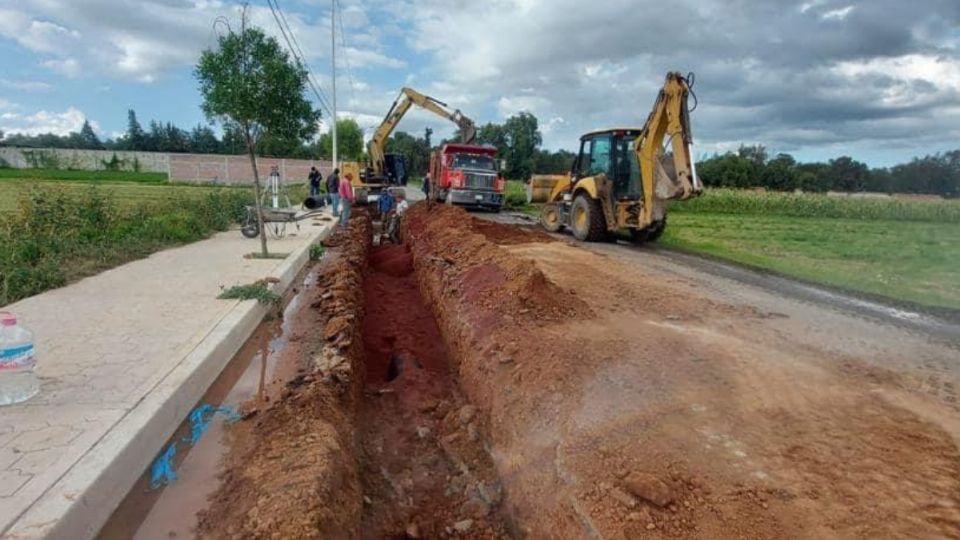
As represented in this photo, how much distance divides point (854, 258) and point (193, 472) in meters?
14.8

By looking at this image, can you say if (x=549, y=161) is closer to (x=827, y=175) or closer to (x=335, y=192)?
(x=827, y=175)

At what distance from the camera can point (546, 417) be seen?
13.9ft

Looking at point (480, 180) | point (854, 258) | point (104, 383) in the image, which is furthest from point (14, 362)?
point (480, 180)

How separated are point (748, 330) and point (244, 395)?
502cm

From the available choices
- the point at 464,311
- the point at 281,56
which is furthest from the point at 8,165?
the point at 464,311

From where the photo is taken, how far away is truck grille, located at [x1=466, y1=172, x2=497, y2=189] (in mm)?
23047

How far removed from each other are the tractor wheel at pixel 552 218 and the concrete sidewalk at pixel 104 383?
31.4 ft

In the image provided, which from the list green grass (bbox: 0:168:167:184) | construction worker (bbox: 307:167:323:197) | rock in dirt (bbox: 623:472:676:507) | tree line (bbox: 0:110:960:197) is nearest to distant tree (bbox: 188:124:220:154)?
tree line (bbox: 0:110:960:197)

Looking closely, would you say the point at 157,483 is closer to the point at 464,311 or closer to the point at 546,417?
the point at 546,417

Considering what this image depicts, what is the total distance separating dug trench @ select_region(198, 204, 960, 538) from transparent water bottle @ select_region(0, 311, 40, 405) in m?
1.42

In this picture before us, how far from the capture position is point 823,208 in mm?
36156

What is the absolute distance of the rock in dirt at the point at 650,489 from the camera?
3047mm

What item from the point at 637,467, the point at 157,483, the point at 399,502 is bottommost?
the point at 399,502

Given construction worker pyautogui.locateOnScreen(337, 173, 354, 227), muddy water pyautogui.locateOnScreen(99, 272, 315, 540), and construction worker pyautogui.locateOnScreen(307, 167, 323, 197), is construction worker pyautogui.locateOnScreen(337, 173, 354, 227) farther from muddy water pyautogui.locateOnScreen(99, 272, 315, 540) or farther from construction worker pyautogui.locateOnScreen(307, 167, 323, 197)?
muddy water pyautogui.locateOnScreen(99, 272, 315, 540)
